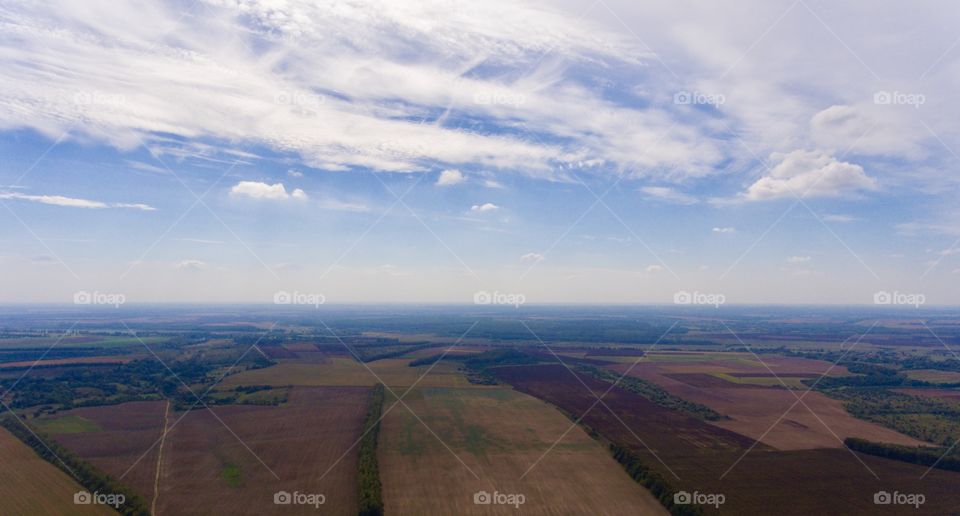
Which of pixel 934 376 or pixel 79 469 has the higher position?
pixel 79 469

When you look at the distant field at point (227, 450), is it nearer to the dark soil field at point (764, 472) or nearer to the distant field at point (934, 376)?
the dark soil field at point (764, 472)

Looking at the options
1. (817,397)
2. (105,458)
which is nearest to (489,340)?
(817,397)

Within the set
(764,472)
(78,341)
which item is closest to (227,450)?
(764,472)

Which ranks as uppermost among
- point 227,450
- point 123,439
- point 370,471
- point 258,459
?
point 123,439

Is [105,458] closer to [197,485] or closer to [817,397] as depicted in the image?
[197,485]

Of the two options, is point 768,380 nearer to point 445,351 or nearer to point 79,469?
point 445,351

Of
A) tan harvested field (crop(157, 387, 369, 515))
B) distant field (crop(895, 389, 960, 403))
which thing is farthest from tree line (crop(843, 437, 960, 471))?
tan harvested field (crop(157, 387, 369, 515))
